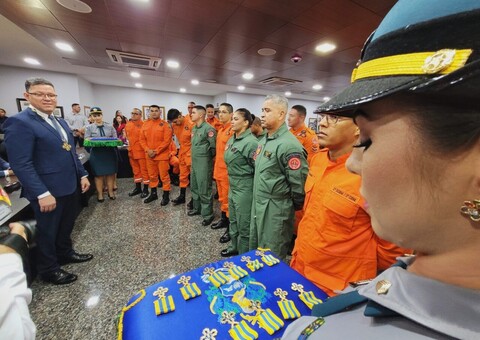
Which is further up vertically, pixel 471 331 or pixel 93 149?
pixel 471 331

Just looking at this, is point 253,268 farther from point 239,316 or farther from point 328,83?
point 328,83

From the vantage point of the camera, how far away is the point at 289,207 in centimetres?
181

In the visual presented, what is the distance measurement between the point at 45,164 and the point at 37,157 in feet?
0.25

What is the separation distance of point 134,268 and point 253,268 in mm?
1692

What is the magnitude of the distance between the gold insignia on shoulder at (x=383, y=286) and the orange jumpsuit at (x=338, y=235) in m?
0.72

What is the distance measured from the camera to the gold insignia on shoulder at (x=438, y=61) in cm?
24

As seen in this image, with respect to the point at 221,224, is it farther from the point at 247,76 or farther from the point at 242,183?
the point at 247,76

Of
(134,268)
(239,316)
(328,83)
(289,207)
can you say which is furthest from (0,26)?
(328,83)

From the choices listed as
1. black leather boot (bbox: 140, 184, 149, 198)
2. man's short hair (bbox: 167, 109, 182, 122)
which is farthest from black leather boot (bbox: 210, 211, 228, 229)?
man's short hair (bbox: 167, 109, 182, 122)

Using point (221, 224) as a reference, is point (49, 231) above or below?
above

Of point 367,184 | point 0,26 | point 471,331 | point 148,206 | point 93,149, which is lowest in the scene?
point 148,206

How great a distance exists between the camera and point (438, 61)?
25 cm

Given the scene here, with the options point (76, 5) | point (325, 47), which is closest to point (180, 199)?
point (76, 5)

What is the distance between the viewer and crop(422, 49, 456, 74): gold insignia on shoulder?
241 millimetres
